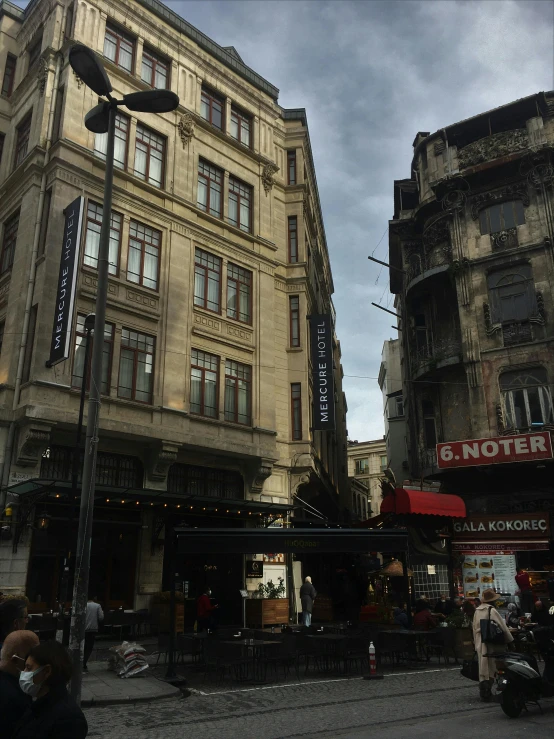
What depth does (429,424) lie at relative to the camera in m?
31.9

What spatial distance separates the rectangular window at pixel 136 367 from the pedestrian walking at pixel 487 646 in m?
13.7

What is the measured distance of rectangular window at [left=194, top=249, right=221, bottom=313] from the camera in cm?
2472

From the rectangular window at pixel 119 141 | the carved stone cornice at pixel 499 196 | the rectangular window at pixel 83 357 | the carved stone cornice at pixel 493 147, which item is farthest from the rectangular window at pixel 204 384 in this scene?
the carved stone cornice at pixel 493 147

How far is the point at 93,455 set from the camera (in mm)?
9602

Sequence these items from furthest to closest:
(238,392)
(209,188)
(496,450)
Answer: (209,188), (496,450), (238,392)

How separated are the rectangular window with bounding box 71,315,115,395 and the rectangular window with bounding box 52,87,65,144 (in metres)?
6.56

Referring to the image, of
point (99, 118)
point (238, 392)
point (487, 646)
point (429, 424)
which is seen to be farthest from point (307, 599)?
point (99, 118)

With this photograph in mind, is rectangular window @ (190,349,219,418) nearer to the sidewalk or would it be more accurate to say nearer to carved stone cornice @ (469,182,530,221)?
the sidewalk

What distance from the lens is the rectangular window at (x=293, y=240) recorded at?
29.6 meters

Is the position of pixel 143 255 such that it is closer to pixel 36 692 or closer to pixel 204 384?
pixel 204 384

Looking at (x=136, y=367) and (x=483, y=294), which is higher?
(x=483, y=294)

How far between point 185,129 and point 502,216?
1567 centimetres

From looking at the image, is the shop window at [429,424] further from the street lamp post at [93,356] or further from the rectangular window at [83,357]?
the street lamp post at [93,356]

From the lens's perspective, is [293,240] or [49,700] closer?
[49,700]
